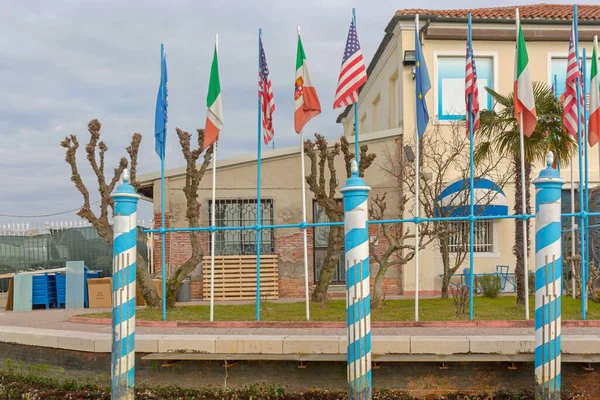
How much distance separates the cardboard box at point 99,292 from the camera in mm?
17281

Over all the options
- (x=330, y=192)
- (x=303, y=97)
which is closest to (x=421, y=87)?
(x=303, y=97)

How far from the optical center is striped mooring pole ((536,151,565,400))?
22.4 feet

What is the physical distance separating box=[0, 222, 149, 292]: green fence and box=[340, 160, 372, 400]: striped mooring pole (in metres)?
15.4

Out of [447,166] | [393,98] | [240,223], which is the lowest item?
[240,223]

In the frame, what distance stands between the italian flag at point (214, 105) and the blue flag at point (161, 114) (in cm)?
101

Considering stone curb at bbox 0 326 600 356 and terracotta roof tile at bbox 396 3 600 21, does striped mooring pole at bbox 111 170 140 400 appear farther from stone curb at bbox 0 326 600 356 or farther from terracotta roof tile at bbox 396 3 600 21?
terracotta roof tile at bbox 396 3 600 21

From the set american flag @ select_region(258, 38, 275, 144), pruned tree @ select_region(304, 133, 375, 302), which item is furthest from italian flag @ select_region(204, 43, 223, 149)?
pruned tree @ select_region(304, 133, 375, 302)

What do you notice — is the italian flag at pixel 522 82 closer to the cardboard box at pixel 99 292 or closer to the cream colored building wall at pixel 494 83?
the cream colored building wall at pixel 494 83

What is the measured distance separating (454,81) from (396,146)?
2970mm

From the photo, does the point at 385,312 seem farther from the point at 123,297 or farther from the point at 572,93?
the point at 123,297

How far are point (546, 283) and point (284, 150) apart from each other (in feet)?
42.4

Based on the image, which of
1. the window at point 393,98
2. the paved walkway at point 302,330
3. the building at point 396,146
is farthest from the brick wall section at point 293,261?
the paved walkway at point 302,330

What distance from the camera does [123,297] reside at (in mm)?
7578

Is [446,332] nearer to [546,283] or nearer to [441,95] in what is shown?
[546,283]
